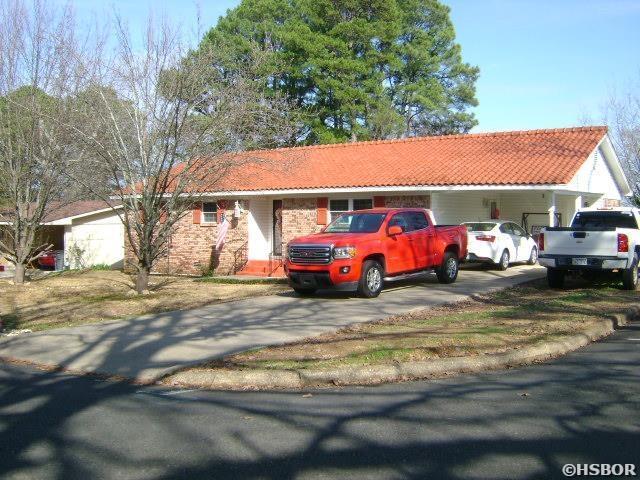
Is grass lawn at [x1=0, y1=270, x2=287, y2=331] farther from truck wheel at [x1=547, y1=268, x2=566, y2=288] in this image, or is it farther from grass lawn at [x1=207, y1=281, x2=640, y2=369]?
truck wheel at [x1=547, y1=268, x2=566, y2=288]

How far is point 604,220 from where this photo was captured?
16797mm

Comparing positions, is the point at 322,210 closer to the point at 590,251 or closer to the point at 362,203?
the point at 362,203

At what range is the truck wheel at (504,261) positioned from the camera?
20089 millimetres

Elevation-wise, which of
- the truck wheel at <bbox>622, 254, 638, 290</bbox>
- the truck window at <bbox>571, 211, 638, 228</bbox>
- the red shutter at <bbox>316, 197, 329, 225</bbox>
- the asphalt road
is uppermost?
the red shutter at <bbox>316, 197, 329, 225</bbox>

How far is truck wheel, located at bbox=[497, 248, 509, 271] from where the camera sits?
20089 mm

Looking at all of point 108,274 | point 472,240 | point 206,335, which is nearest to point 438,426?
point 206,335

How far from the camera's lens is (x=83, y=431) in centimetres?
620

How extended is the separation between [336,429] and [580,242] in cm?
1077

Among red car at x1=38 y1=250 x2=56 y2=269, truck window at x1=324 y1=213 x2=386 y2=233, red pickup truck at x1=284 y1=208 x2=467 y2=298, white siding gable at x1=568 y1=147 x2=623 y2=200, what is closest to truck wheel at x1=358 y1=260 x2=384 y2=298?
red pickup truck at x1=284 y1=208 x2=467 y2=298

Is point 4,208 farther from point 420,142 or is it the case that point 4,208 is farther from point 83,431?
point 83,431

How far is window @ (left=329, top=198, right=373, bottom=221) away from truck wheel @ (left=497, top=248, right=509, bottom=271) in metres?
4.46

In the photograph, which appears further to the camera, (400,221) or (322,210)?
(322,210)

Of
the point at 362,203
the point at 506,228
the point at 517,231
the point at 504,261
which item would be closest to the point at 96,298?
the point at 362,203

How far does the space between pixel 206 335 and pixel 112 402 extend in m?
3.46
